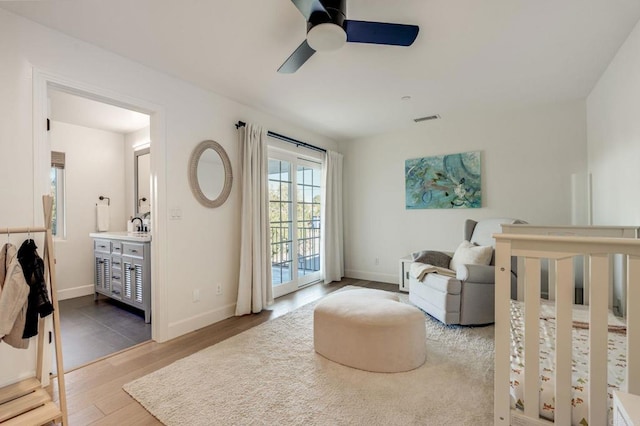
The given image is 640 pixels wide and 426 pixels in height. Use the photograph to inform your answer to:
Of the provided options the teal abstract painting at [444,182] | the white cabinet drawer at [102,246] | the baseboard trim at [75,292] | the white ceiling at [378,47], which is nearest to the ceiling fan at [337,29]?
the white ceiling at [378,47]

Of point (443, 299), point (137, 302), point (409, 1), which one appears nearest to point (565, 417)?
point (443, 299)

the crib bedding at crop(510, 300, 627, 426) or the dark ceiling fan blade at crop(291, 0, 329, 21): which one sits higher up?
the dark ceiling fan blade at crop(291, 0, 329, 21)

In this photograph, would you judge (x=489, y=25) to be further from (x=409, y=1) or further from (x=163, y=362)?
(x=163, y=362)

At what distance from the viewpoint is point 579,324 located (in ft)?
6.00

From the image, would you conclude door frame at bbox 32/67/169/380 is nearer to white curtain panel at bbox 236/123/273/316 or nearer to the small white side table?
white curtain panel at bbox 236/123/273/316

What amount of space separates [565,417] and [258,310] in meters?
2.73

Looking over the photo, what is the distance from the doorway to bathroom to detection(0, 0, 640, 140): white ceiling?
Result: 54.5 inches

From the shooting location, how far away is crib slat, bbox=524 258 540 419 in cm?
114

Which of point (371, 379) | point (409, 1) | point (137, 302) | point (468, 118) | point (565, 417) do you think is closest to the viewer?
point (565, 417)

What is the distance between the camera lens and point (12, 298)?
151 centimetres

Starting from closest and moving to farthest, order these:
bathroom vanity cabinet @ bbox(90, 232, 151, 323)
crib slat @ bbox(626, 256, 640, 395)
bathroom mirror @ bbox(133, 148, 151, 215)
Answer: crib slat @ bbox(626, 256, 640, 395) → bathroom vanity cabinet @ bbox(90, 232, 151, 323) → bathroom mirror @ bbox(133, 148, 151, 215)

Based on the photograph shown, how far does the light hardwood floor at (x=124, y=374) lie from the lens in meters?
1.66

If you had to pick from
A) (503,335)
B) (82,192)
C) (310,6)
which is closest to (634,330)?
(503,335)

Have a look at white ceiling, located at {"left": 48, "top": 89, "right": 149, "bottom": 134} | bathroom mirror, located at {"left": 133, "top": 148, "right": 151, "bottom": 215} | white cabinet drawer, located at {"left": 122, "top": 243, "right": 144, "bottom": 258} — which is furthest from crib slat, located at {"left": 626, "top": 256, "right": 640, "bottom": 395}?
bathroom mirror, located at {"left": 133, "top": 148, "right": 151, "bottom": 215}
